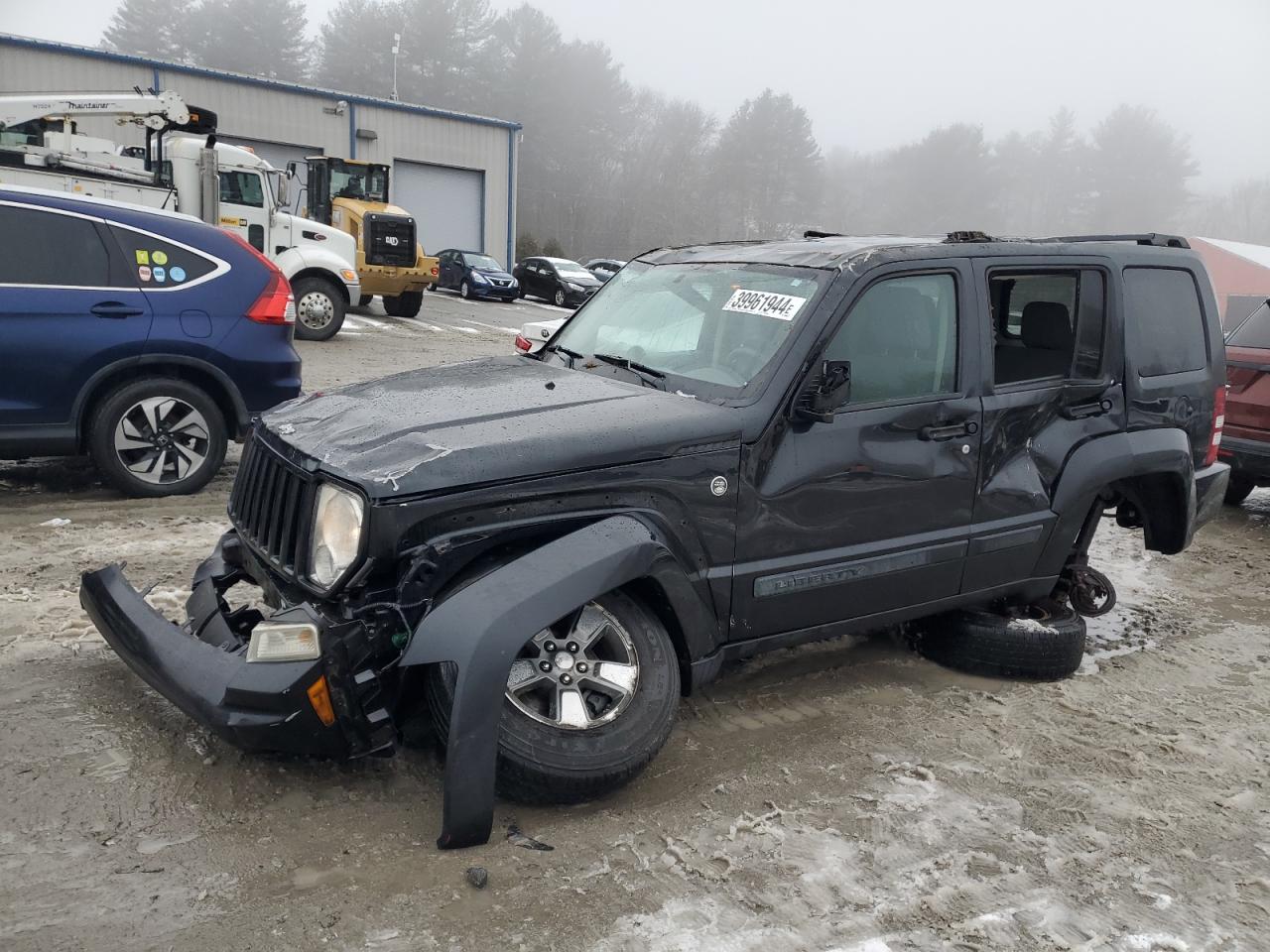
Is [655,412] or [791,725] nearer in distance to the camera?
[655,412]

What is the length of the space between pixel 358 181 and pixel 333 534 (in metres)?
21.4

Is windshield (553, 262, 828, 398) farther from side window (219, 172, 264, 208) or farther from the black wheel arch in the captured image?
side window (219, 172, 264, 208)

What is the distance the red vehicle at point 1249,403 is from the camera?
7.33 metres

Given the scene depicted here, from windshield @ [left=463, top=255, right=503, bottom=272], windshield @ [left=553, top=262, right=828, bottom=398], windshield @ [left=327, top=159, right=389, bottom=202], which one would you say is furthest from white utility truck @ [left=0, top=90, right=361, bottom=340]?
windshield @ [left=553, top=262, right=828, bottom=398]

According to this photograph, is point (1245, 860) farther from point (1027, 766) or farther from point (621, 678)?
point (621, 678)

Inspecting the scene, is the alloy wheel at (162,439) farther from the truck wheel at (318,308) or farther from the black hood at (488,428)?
the truck wheel at (318,308)

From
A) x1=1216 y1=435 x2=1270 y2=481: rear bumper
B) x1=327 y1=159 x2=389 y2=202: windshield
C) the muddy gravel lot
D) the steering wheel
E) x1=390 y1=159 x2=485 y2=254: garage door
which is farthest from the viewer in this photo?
x1=390 y1=159 x2=485 y2=254: garage door

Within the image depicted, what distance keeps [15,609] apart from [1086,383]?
4.78 meters

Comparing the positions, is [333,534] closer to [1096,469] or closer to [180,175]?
[1096,469]

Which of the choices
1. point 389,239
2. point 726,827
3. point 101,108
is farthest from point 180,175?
point 726,827

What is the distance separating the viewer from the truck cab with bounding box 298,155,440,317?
20.8 metres

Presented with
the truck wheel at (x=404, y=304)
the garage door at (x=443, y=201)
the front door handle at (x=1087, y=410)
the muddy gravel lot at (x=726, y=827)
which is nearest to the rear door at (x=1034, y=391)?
the front door handle at (x=1087, y=410)

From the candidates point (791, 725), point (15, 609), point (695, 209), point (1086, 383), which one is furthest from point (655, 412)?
point (695, 209)

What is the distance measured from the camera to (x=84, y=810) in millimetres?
3068
